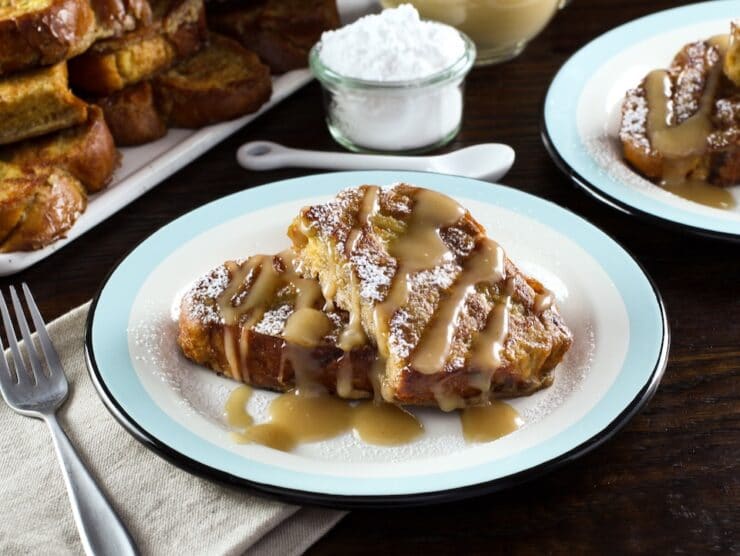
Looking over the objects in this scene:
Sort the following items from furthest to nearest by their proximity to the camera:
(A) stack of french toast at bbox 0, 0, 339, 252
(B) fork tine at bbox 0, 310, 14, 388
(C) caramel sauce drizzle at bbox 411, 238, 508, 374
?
1. (A) stack of french toast at bbox 0, 0, 339, 252
2. (B) fork tine at bbox 0, 310, 14, 388
3. (C) caramel sauce drizzle at bbox 411, 238, 508, 374

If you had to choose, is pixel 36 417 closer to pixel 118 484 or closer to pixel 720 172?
pixel 118 484

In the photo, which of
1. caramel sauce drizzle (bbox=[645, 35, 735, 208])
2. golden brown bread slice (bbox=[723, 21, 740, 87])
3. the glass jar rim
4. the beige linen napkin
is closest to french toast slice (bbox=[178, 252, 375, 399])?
the beige linen napkin

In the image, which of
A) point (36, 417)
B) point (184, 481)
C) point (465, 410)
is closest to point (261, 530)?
point (184, 481)

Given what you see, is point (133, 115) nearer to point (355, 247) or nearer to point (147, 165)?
point (147, 165)

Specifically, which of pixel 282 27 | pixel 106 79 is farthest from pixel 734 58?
pixel 106 79

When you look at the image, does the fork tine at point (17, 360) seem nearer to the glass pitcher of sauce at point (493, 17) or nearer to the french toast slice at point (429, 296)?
the french toast slice at point (429, 296)

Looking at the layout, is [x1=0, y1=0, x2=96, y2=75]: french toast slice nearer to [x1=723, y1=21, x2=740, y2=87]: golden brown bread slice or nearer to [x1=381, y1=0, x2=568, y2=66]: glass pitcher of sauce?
[x1=381, y1=0, x2=568, y2=66]: glass pitcher of sauce

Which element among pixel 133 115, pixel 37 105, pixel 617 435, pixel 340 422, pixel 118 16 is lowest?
pixel 617 435
